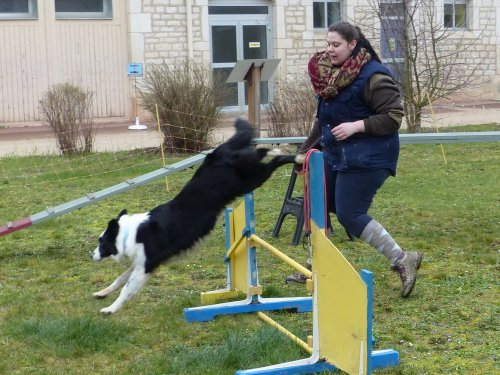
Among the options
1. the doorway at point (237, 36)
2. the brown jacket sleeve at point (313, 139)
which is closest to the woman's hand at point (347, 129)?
the brown jacket sleeve at point (313, 139)

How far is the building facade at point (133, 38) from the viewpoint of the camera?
17.9 metres

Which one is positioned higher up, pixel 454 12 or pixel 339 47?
pixel 454 12

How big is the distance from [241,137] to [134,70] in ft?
44.8

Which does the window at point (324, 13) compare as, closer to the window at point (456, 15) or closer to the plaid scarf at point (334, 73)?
the window at point (456, 15)

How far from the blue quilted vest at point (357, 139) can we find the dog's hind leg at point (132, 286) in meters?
1.32

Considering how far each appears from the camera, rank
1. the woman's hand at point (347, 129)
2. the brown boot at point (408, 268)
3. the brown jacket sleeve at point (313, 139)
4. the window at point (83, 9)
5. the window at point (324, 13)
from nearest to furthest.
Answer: the woman's hand at point (347, 129)
the brown boot at point (408, 268)
the brown jacket sleeve at point (313, 139)
the window at point (83, 9)
the window at point (324, 13)

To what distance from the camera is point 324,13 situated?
21.0 metres

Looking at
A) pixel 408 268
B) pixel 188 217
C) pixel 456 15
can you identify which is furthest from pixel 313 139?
pixel 456 15

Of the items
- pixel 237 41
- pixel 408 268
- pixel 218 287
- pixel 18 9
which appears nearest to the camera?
pixel 408 268

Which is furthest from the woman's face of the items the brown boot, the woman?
the brown boot

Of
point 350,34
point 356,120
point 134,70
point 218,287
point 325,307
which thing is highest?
point 350,34

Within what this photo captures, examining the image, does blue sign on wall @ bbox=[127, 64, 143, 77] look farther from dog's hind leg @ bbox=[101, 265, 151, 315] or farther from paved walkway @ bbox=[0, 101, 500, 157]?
dog's hind leg @ bbox=[101, 265, 151, 315]

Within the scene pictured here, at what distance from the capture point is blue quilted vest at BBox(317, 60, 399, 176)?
4.89 metres

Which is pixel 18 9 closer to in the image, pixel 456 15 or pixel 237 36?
pixel 237 36
